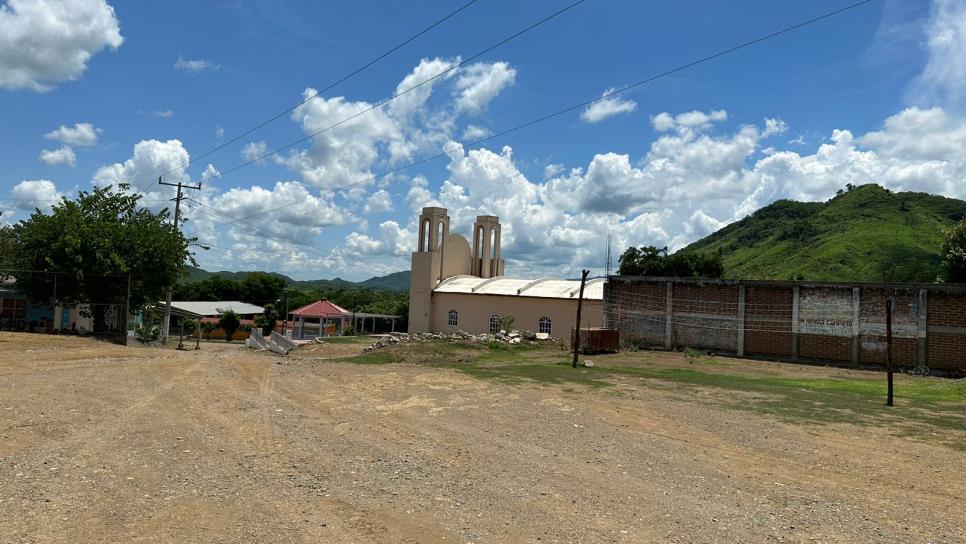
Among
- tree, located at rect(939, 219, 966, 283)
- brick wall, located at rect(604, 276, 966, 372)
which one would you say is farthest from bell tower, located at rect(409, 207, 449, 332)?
tree, located at rect(939, 219, 966, 283)

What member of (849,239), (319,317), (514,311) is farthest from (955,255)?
(319,317)

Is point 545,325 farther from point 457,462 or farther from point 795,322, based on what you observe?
point 457,462

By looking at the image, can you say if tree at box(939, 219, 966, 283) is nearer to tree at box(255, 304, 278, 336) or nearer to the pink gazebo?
the pink gazebo

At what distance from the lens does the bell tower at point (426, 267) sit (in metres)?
49.8

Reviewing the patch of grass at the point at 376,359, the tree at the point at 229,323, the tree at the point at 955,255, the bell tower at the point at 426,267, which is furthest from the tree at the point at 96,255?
the tree at the point at 955,255

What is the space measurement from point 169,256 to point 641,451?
30036 mm

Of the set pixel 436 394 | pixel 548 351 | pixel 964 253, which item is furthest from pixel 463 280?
pixel 964 253

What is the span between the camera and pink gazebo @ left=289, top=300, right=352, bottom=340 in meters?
55.0

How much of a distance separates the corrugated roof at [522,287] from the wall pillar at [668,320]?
5.68m

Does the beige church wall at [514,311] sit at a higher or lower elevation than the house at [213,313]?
higher

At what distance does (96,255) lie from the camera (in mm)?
29828

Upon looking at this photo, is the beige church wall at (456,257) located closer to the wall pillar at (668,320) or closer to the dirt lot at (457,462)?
the wall pillar at (668,320)

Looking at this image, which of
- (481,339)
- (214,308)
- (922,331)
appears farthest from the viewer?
(214,308)

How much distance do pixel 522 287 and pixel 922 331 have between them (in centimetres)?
2466
